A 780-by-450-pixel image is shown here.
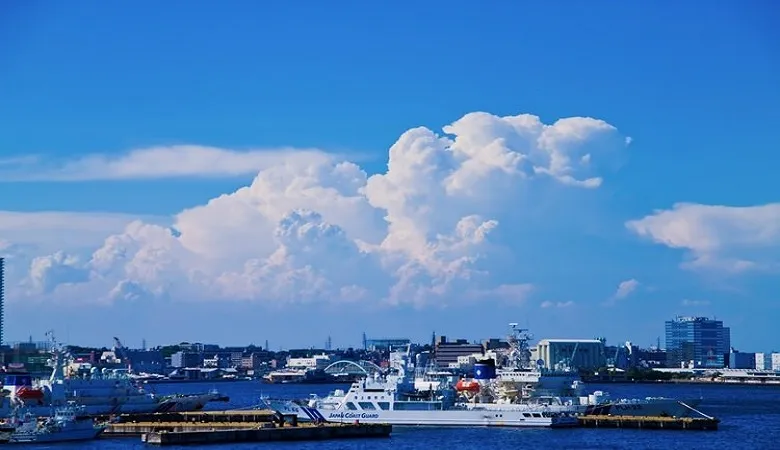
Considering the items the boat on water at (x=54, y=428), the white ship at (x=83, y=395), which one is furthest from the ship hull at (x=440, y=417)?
the white ship at (x=83, y=395)

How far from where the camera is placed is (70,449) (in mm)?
62781

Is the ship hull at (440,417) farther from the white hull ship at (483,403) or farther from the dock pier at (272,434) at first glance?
the dock pier at (272,434)

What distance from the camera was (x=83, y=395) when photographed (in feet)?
293

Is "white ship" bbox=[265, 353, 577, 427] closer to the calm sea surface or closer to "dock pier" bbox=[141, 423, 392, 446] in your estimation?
the calm sea surface

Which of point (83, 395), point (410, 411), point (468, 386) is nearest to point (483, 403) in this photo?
point (468, 386)

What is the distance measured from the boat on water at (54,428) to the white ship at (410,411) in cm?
1587

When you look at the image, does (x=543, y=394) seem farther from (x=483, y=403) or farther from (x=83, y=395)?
(x=83, y=395)

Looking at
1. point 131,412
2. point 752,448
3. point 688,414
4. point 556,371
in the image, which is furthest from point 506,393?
point 131,412

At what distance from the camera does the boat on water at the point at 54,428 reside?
212 feet

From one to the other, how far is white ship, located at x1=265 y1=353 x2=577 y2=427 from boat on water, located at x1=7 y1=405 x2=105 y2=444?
15.9 m

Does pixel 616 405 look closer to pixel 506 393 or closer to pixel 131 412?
pixel 506 393

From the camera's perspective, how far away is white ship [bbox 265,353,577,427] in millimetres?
77500

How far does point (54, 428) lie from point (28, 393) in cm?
1626

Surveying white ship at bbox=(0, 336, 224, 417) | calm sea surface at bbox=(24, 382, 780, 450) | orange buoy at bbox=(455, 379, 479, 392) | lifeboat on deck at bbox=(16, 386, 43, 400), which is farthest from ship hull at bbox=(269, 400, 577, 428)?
lifeboat on deck at bbox=(16, 386, 43, 400)
